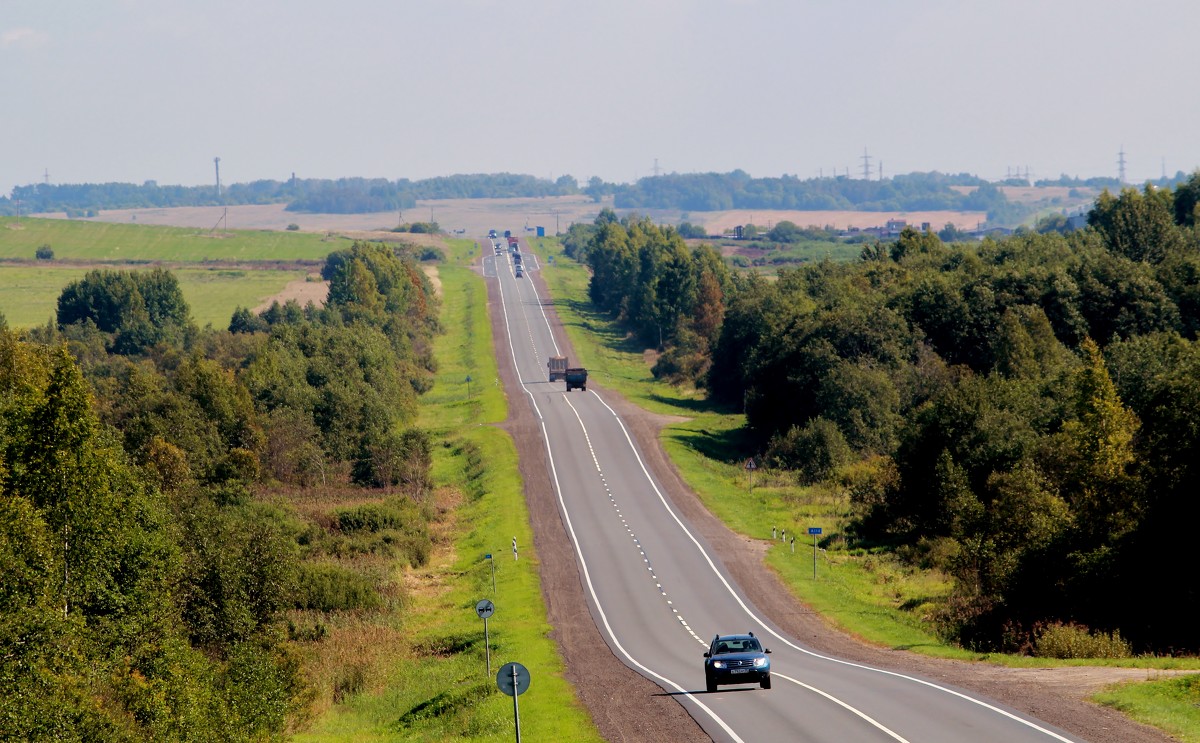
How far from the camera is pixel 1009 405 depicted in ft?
204

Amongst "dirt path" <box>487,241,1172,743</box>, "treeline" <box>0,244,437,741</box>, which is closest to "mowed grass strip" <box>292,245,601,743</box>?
"dirt path" <box>487,241,1172,743</box>

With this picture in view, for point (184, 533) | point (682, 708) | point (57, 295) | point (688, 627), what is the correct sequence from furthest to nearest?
point (57, 295), point (184, 533), point (688, 627), point (682, 708)

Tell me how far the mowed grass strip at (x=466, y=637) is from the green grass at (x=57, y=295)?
262 feet

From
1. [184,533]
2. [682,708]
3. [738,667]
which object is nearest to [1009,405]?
[738,667]

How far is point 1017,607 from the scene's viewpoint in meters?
43.2

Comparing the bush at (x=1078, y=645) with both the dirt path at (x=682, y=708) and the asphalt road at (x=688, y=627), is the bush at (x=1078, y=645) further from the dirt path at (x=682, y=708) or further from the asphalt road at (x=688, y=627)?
the asphalt road at (x=688, y=627)

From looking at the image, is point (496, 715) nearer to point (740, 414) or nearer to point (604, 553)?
point (604, 553)

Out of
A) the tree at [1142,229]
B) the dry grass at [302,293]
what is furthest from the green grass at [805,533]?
the dry grass at [302,293]

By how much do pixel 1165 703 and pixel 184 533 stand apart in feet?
112

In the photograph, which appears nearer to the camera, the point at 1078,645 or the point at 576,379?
the point at 1078,645

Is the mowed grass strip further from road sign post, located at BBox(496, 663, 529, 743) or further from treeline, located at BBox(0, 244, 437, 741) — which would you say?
road sign post, located at BBox(496, 663, 529, 743)

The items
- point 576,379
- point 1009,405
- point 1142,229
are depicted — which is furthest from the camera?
point 1142,229

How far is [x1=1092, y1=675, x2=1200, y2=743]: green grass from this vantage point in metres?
25.5

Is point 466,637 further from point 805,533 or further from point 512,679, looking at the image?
point 805,533
